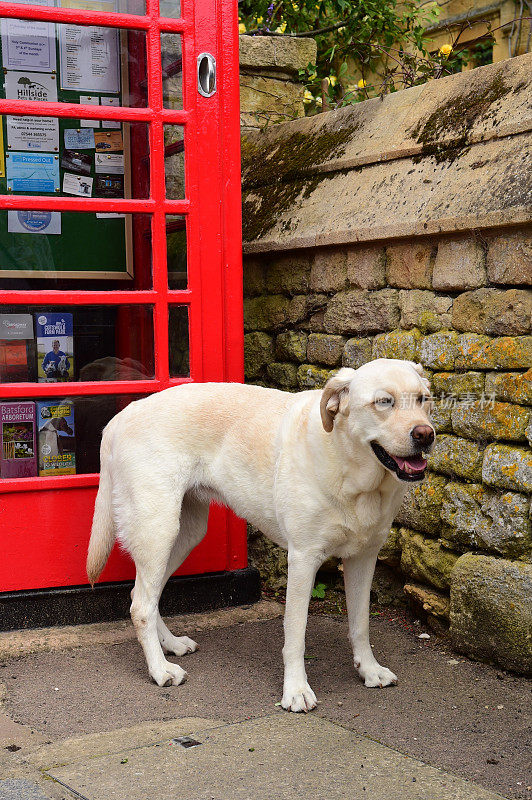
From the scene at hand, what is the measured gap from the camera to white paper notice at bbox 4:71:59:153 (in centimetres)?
372

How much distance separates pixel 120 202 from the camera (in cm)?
382

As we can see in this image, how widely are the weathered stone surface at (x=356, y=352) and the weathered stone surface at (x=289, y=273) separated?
1.40 feet

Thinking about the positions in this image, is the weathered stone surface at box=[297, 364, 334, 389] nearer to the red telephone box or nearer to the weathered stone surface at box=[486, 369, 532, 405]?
the red telephone box

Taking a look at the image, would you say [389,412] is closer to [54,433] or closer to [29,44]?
[54,433]

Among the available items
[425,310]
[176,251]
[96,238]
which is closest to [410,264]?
[425,310]

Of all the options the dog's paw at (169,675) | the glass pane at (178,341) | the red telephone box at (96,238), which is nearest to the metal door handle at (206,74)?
the red telephone box at (96,238)

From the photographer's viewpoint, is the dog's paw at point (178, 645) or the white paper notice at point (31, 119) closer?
the dog's paw at point (178, 645)

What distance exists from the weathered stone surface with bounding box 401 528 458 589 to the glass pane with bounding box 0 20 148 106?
207 centimetres

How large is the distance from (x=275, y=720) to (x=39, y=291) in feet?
6.28

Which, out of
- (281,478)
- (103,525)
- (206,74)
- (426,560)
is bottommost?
(426,560)

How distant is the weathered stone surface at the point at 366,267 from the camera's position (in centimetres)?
377

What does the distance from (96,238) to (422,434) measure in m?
1.84

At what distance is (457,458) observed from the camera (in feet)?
11.2

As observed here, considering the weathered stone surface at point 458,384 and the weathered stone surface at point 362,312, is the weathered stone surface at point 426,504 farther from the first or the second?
the weathered stone surface at point 362,312
